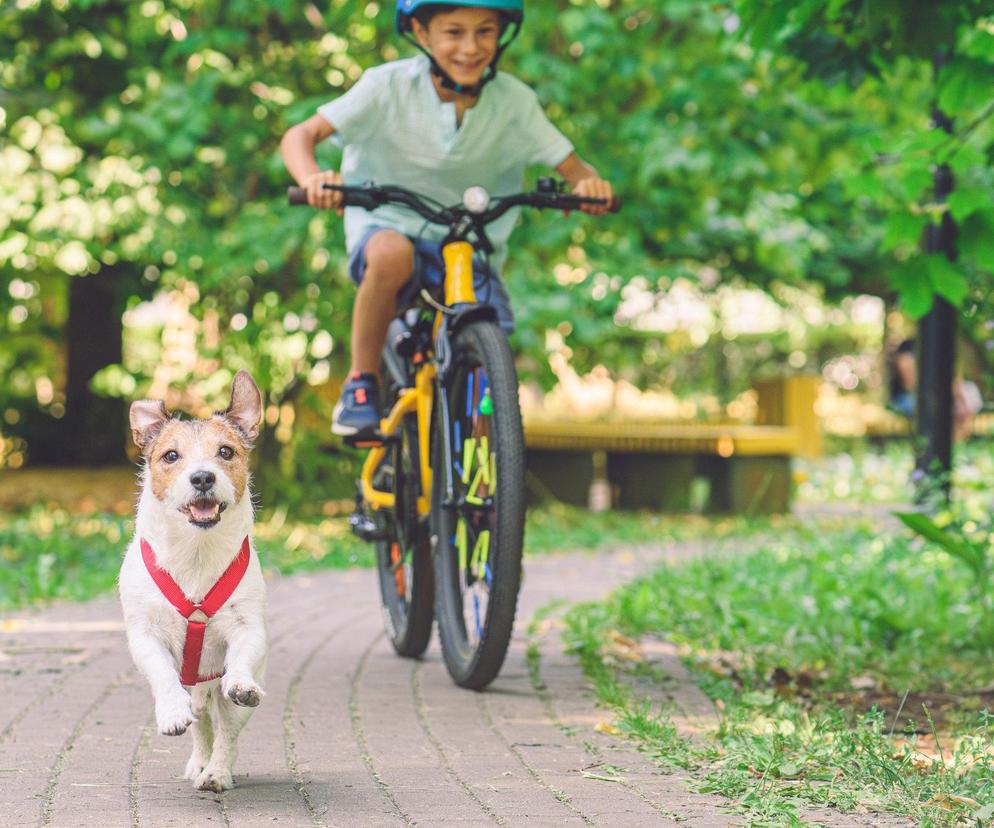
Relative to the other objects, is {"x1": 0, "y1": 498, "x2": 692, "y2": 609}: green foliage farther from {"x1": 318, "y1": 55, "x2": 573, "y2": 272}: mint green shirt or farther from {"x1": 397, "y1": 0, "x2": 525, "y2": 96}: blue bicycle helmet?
{"x1": 397, "y1": 0, "x2": 525, "y2": 96}: blue bicycle helmet

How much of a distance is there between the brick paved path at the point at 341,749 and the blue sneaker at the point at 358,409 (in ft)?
3.12

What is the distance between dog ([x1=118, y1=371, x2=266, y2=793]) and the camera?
3625 millimetres

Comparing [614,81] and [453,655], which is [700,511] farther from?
[453,655]

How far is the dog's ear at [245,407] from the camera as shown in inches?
156

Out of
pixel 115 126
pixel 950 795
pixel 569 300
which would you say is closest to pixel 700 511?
pixel 569 300

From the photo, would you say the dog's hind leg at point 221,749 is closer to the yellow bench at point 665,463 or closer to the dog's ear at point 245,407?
the dog's ear at point 245,407

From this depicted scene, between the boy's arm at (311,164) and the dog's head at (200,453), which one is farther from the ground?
the boy's arm at (311,164)

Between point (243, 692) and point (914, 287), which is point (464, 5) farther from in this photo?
point (243, 692)

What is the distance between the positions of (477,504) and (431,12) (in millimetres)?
1780

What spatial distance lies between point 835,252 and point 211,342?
788 centimetres

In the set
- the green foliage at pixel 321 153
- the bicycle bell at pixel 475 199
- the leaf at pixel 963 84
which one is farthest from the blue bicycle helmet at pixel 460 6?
the green foliage at pixel 321 153

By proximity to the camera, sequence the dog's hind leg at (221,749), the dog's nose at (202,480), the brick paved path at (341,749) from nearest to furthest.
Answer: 1. the dog's nose at (202,480)
2. the brick paved path at (341,749)
3. the dog's hind leg at (221,749)

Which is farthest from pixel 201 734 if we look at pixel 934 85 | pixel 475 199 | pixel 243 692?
pixel 934 85

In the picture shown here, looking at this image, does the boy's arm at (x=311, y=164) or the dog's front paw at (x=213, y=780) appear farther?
A: the boy's arm at (x=311, y=164)
